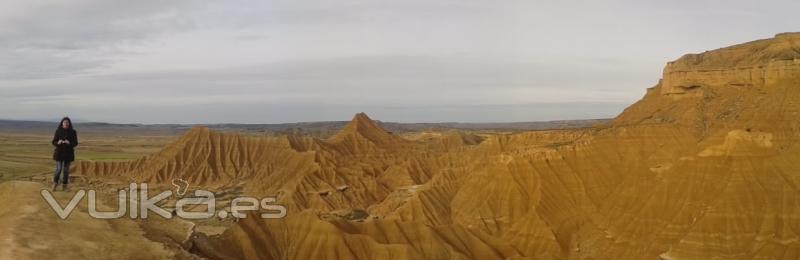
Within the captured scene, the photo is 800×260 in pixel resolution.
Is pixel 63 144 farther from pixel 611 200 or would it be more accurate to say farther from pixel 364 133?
pixel 364 133

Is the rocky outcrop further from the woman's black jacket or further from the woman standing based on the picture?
the woman's black jacket

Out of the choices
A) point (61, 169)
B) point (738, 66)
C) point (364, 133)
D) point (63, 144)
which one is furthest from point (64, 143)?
point (364, 133)

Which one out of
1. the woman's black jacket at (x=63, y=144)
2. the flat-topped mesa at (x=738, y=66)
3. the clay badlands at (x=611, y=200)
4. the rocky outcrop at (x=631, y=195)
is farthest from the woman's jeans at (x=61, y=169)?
the flat-topped mesa at (x=738, y=66)

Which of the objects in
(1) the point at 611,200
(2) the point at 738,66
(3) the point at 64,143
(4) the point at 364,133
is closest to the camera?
(3) the point at 64,143

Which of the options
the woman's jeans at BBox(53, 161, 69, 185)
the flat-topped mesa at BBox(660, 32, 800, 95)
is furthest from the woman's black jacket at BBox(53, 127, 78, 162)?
the flat-topped mesa at BBox(660, 32, 800, 95)

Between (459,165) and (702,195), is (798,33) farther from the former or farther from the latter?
(459,165)

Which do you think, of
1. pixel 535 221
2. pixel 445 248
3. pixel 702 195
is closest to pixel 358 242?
pixel 445 248
